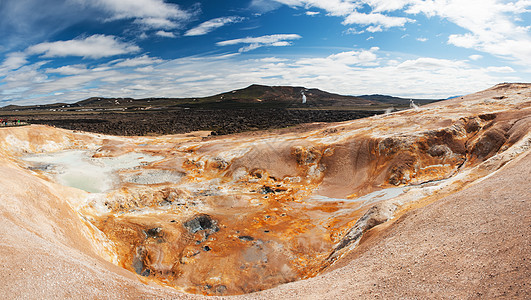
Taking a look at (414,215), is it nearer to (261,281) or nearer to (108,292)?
(261,281)

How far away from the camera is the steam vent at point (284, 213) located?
6293 mm

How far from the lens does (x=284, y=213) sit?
738 inches

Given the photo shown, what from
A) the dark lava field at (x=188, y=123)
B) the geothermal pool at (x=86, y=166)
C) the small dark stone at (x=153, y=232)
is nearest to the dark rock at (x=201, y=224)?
the small dark stone at (x=153, y=232)

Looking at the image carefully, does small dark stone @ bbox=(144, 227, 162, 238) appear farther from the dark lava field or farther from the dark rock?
the dark lava field

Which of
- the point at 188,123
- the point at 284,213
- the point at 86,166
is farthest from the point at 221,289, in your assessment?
the point at 188,123

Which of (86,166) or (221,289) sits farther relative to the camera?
(86,166)

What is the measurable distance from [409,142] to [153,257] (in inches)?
855

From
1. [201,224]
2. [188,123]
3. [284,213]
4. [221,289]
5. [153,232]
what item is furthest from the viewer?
[188,123]

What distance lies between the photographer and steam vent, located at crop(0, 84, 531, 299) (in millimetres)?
6293

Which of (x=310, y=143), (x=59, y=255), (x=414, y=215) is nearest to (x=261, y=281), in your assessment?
(x=414, y=215)

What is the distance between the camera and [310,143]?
27031mm

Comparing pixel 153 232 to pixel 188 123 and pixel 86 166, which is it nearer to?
pixel 86 166

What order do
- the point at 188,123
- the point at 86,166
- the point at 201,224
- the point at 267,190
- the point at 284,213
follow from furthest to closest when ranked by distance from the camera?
the point at 188,123, the point at 86,166, the point at 267,190, the point at 284,213, the point at 201,224

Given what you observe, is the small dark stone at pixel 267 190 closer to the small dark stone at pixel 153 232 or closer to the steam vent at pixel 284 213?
the steam vent at pixel 284 213
